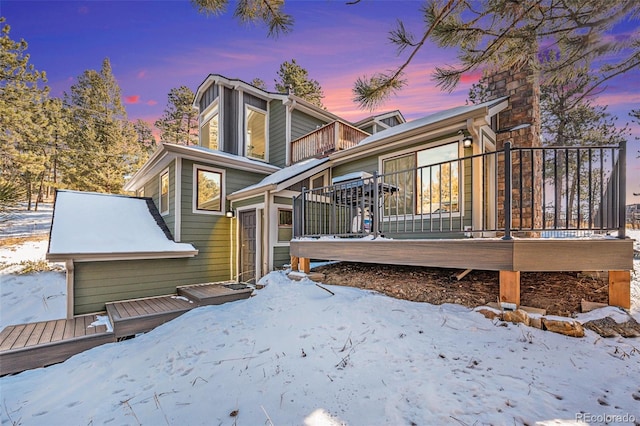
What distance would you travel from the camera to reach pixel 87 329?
468 centimetres

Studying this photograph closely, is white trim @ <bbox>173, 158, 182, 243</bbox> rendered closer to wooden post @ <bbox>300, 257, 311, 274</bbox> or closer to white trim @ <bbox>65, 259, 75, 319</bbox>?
white trim @ <bbox>65, 259, 75, 319</bbox>

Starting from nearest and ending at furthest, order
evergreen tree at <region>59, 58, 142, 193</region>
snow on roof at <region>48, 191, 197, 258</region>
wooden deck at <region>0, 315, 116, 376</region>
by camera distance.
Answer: wooden deck at <region>0, 315, 116, 376</region> < snow on roof at <region>48, 191, 197, 258</region> < evergreen tree at <region>59, 58, 142, 193</region>

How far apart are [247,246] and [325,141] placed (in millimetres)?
4144

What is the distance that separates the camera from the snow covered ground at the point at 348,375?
74.5 inches

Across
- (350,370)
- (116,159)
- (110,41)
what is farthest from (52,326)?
(116,159)

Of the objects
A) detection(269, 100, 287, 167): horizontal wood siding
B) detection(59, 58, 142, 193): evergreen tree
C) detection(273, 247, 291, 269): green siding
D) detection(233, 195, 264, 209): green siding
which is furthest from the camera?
detection(59, 58, 142, 193): evergreen tree

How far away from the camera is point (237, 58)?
6836mm

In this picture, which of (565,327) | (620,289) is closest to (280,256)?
(565,327)

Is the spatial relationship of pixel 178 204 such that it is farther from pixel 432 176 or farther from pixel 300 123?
pixel 432 176

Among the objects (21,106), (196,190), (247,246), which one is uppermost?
→ (21,106)

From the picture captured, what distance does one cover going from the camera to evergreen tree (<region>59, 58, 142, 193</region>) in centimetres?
1470

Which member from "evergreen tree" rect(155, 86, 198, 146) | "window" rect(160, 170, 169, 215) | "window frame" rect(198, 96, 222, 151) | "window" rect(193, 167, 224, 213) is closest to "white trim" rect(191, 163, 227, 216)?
"window" rect(193, 167, 224, 213)

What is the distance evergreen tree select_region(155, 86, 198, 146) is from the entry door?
1598 cm

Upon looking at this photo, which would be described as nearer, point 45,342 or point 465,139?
point 45,342
